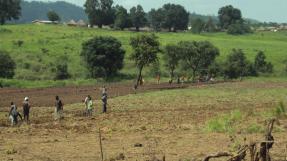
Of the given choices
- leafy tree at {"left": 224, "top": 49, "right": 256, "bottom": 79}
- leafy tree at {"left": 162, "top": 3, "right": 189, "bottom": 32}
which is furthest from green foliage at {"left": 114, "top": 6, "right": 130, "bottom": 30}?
leafy tree at {"left": 224, "top": 49, "right": 256, "bottom": 79}

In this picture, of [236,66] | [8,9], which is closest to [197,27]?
[8,9]

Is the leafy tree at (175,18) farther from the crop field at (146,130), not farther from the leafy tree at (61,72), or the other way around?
the crop field at (146,130)

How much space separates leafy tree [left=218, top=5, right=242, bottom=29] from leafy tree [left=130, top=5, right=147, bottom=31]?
34810mm

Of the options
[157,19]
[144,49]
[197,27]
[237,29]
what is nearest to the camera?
[144,49]

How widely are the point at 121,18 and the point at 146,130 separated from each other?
319 feet

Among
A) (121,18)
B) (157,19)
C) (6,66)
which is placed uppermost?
(121,18)

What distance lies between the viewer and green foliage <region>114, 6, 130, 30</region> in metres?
123

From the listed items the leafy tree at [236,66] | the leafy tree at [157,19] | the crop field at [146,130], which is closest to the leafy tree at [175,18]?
the leafy tree at [157,19]

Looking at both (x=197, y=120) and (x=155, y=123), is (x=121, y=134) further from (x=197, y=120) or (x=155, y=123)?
(x=197, y=120)

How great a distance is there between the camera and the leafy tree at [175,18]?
145m

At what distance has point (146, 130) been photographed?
28141 mm

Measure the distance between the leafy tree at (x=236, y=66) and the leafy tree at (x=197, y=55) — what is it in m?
2.43

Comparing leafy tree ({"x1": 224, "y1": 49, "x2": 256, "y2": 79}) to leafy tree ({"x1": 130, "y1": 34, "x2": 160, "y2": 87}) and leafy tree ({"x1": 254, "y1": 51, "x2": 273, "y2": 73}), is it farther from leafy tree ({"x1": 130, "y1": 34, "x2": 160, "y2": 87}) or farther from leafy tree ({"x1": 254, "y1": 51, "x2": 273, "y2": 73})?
leafy tree ({"x1": 130, "y1": 34, "x2": 160, "y2": 87})

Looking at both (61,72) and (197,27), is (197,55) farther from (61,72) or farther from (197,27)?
(197,27)
